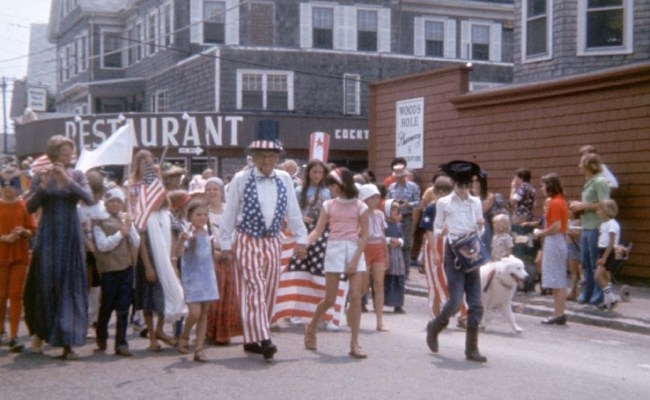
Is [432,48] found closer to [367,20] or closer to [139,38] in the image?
[367,20]

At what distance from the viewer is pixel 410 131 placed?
25047 millimetres

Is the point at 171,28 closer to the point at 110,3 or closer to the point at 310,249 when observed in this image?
the point at 110,3

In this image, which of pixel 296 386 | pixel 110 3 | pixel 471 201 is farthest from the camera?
→ pixel 110 3

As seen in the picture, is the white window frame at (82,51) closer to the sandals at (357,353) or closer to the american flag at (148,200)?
the american flag at (148,200)

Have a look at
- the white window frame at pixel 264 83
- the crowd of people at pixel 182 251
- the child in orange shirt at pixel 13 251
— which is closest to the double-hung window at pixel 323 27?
the white window frame at pixel 264 83

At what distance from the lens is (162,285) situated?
1087cm

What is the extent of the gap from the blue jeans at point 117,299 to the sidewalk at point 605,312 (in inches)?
244

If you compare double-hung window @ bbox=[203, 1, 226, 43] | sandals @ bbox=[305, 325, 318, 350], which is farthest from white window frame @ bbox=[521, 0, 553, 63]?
double-hung window @ bbox=[203, 1, 226, 43]

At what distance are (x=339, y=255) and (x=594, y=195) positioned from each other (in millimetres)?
6006

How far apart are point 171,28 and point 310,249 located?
32631mm

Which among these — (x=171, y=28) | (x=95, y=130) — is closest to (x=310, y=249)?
(x=95, y=130)

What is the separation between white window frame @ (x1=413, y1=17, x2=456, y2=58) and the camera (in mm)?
45094

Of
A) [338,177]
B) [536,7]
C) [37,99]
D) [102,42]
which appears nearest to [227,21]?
[102,42]

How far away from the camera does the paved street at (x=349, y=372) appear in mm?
8688
